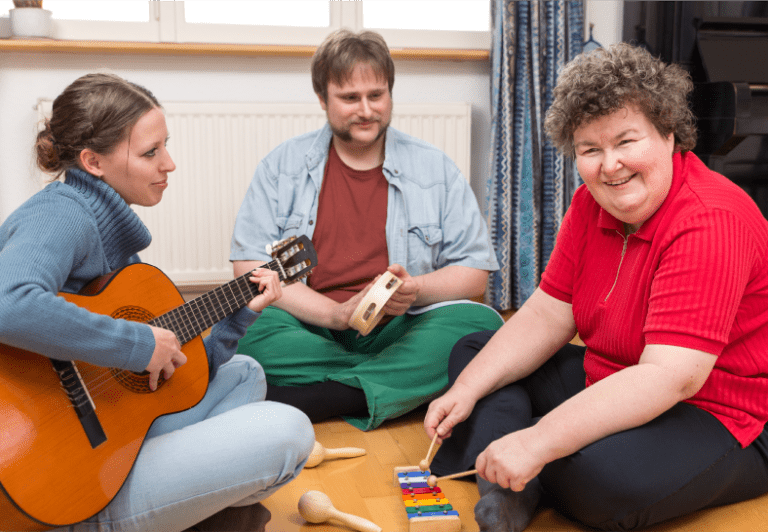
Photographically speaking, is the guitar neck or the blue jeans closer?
the blue jeans

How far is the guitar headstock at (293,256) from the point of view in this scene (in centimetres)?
145

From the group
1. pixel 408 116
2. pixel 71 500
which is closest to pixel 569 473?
pixel 71 500

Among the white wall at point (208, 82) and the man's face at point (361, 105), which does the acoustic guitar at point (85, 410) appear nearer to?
the man's face at point (361, 105)

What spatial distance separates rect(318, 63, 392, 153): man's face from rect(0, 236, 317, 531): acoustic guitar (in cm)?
84

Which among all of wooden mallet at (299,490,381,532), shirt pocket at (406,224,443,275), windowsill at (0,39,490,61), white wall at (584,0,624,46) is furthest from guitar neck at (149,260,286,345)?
white wall at (584,0,624,46)

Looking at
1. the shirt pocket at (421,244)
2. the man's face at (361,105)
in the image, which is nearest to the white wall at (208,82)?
the man's face at (361,105)

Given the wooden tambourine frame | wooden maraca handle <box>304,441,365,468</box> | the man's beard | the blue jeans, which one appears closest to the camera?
the blue jeans

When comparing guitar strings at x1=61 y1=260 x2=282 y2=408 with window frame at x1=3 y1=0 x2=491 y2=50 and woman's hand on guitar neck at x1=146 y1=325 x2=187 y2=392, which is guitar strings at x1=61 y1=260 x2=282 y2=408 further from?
window frame at x1=3 y1=0 x2=491 y2=50

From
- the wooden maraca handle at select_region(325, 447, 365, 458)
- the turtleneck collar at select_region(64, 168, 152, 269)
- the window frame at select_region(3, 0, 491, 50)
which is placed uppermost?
the window frame at select_region(3, 0, 491, 50)

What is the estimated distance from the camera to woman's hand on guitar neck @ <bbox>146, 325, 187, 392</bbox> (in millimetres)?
1051

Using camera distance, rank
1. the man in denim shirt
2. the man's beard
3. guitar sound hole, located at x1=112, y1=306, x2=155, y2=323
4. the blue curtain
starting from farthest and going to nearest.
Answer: the blue curtain < the man's beard < the man in denim shirt < guitar sound hole, located at x1=112, y1=306, x2=155, y2=323

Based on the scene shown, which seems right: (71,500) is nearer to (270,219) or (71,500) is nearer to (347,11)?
(270,219)

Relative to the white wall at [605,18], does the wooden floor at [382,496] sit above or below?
below

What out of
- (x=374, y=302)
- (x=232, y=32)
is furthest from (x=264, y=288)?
(x=232, y=32)
